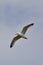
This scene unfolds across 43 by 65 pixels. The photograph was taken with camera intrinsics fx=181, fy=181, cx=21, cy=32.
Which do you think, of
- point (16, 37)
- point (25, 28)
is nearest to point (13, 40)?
point (16, 37)

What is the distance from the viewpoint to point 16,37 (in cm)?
2184

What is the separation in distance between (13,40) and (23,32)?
1.83m

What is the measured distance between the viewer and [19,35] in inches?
823

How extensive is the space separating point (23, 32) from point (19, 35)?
619mm

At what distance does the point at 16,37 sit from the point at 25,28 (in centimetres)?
207

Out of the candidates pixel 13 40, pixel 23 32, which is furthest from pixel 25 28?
pixel 13 40

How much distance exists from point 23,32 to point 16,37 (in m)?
1.26

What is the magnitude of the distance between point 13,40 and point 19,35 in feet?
5.04

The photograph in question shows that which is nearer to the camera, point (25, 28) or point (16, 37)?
point (25, 28)

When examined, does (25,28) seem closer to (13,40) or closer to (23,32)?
(23,32)

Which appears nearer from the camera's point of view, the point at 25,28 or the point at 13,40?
the point at 25,28

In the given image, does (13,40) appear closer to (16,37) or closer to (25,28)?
(16,37)

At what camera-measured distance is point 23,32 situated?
21.1 m
